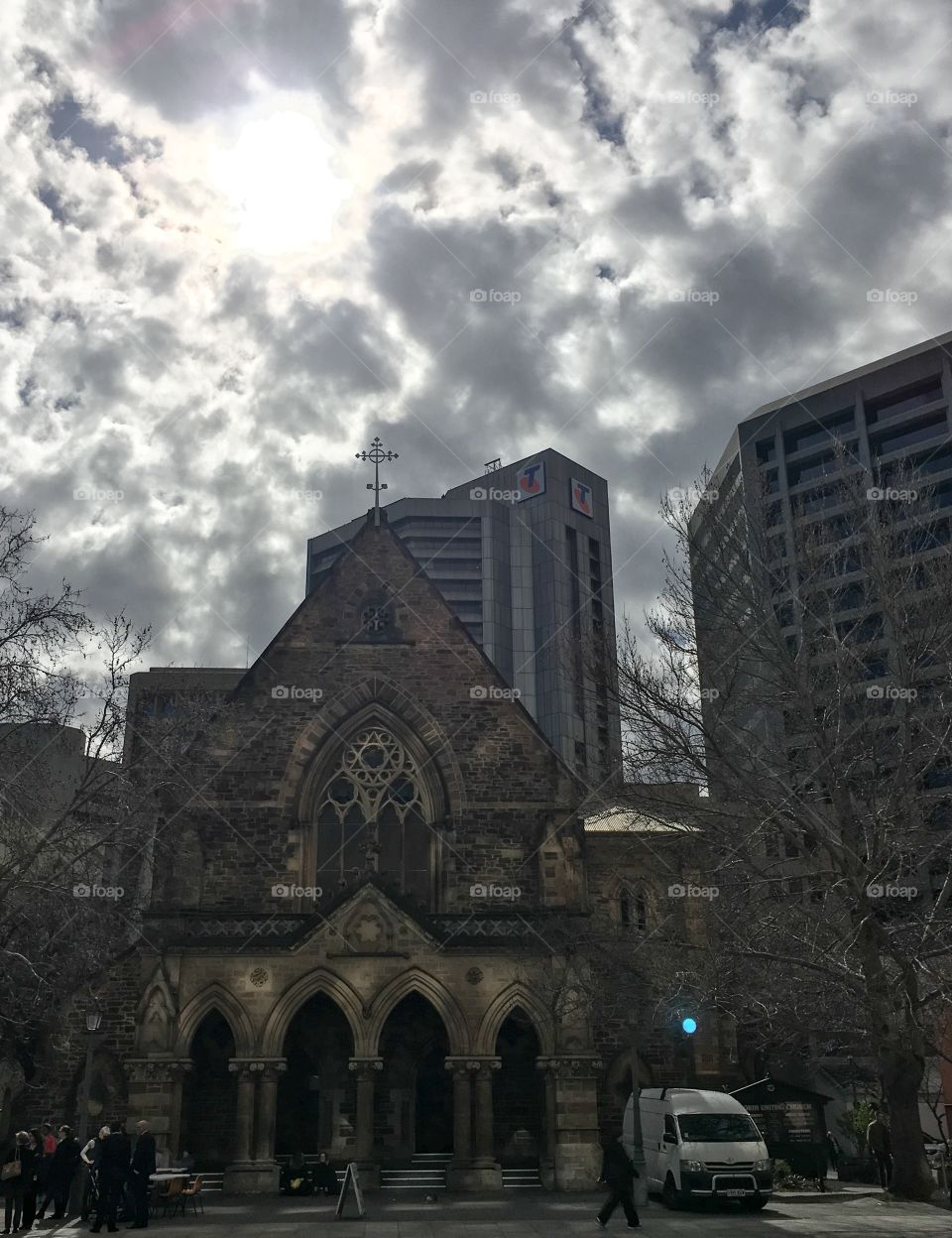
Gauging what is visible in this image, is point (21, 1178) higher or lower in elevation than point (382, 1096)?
lower

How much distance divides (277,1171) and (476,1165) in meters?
3.65

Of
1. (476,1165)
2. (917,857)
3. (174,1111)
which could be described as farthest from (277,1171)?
(917,857)

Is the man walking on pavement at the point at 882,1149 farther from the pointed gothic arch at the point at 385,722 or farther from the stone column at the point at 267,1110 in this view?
the stone column at the point at 267,1110

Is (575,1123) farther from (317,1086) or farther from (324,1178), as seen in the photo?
(317,1086)

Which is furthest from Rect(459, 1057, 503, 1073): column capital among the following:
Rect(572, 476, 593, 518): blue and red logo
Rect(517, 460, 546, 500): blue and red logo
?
Rect(572, 476, 593, 518): blue and red logo

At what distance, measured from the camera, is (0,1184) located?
21.3 meters

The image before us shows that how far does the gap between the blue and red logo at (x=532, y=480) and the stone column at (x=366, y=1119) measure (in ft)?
262

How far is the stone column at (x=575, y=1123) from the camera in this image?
21.3m

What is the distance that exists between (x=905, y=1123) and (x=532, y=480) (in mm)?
85331

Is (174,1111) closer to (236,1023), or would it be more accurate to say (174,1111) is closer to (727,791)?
(236,1023)

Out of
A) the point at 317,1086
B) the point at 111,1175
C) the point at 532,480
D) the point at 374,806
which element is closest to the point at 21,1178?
the point at 111,1175

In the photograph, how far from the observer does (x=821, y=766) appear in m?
16.5

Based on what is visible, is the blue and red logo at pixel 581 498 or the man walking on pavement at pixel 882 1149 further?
the blue and red logo at pixel 581 498

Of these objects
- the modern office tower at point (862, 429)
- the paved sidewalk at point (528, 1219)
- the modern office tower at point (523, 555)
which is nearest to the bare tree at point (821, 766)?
the paved sidewalk at point (528, 1219)
